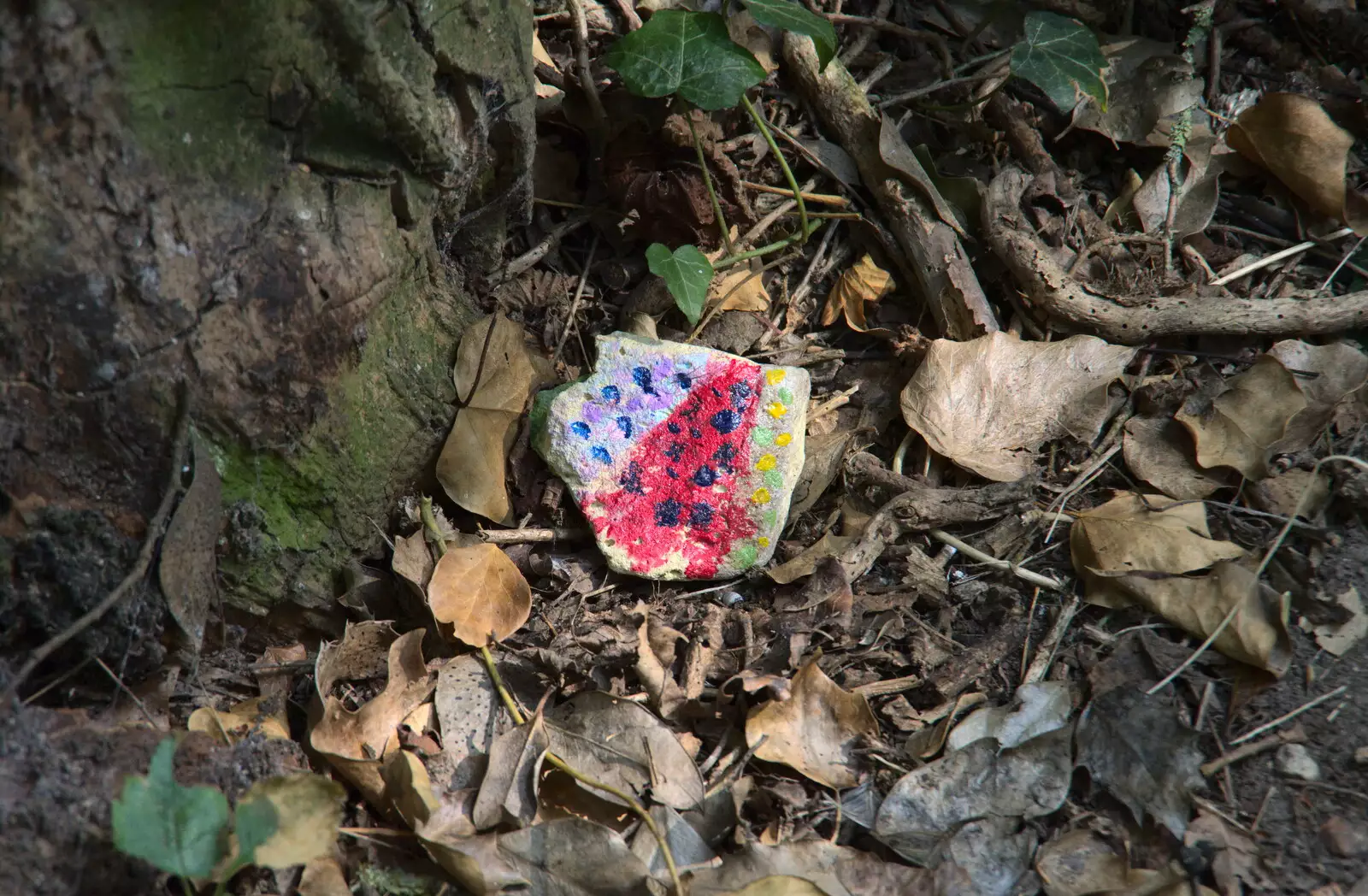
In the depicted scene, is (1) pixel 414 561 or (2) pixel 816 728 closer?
(2) pixel 816 728

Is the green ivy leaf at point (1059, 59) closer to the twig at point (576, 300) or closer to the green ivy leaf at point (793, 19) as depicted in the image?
the green ivy leaf at point (793, 19)

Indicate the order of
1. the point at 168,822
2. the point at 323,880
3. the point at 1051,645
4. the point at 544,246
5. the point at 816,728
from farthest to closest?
the point at 544,246 < the point at 1051,645 < the point at 816,728 < the point at 323,880 < the point at 168,822

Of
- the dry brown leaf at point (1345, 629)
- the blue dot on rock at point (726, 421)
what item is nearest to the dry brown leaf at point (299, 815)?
the blue dot on rock at point (726, 421)

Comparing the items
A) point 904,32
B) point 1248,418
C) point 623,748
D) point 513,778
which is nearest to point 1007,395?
point 1248,418

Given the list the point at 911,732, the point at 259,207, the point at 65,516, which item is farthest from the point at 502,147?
the point at 911,732

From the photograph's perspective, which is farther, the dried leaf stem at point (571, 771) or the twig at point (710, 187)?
the twig at point (710, 187)

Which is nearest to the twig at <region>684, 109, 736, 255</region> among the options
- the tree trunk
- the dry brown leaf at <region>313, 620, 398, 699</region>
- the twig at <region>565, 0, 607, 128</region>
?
the twig at <region>565, 0, 607, 128</region>

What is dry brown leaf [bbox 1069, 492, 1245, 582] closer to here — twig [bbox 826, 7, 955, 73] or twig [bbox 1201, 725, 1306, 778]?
twig [bbox 1201, 725, 1306, 778]

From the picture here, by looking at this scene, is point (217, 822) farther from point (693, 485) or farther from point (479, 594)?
point (693, 485)
